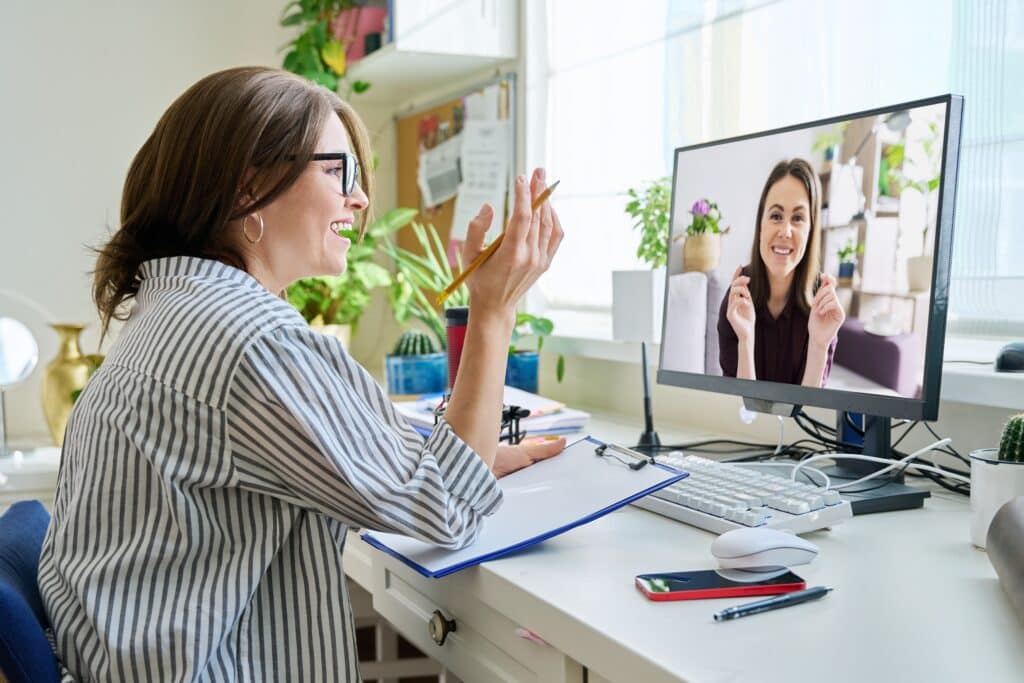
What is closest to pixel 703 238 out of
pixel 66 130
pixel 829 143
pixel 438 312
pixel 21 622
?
pixel 829 143

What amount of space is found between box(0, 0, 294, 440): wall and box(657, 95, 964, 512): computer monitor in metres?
1.45

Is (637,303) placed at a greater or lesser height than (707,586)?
greater

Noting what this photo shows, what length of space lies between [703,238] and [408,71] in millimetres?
1239

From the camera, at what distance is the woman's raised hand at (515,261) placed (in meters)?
1.04

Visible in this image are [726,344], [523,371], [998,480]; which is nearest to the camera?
[998,480]

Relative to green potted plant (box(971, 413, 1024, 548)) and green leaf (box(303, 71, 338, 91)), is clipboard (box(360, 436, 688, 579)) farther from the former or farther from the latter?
green leaf (box(303, 71, 338, 91))

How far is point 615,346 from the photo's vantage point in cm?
191

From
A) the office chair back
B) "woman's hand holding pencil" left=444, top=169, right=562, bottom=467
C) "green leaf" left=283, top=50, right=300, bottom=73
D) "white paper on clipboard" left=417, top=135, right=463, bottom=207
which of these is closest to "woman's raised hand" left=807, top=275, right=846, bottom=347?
"woman's hand holding pencil" left=444, top=169, right=562, bottom=467

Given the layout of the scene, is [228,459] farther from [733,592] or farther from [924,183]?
[924,183]

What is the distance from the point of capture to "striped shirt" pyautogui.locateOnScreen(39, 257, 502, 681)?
81 centimetres

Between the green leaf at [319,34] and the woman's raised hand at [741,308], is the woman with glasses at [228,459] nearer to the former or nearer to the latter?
the woman's raised hand at [741,308]

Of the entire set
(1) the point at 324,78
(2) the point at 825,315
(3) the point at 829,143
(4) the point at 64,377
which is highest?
(1) the point at 324,78

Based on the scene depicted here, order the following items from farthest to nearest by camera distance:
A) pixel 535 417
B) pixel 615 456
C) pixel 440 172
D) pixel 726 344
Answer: pixel 440 172, pixel 535 417, pixel 726 344, pixel 615 456

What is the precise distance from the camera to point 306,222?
105 cm
